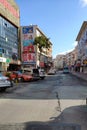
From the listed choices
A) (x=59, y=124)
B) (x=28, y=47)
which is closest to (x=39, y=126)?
(x=59, y=124)

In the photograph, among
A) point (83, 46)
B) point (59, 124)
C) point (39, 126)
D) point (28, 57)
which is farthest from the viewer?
point (83, 46)

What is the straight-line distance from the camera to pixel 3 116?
354 inches

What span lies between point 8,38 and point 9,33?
1.67 m

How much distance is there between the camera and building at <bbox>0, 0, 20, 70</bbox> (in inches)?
1933

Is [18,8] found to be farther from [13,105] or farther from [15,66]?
[13,105]

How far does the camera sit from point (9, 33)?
179 feet

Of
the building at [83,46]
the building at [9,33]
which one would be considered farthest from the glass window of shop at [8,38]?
the building at [83,46]

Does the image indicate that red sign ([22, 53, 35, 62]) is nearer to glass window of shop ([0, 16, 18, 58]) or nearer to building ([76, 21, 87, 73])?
glass window of shop ([0, 16, 18, 58])

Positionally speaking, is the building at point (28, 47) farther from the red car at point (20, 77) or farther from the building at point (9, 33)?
the red car at point (20, 77)

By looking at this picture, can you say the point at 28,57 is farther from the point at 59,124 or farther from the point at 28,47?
the point at 59,124

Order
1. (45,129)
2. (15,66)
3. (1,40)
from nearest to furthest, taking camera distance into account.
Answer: (45,129), (1,40), (15,66)

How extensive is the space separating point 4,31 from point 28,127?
4511 centimetres

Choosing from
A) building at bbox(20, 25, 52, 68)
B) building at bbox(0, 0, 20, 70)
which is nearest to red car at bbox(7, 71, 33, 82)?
building at bbox(0, 0, 20, 70)

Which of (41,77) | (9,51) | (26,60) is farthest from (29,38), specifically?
(41,77)
